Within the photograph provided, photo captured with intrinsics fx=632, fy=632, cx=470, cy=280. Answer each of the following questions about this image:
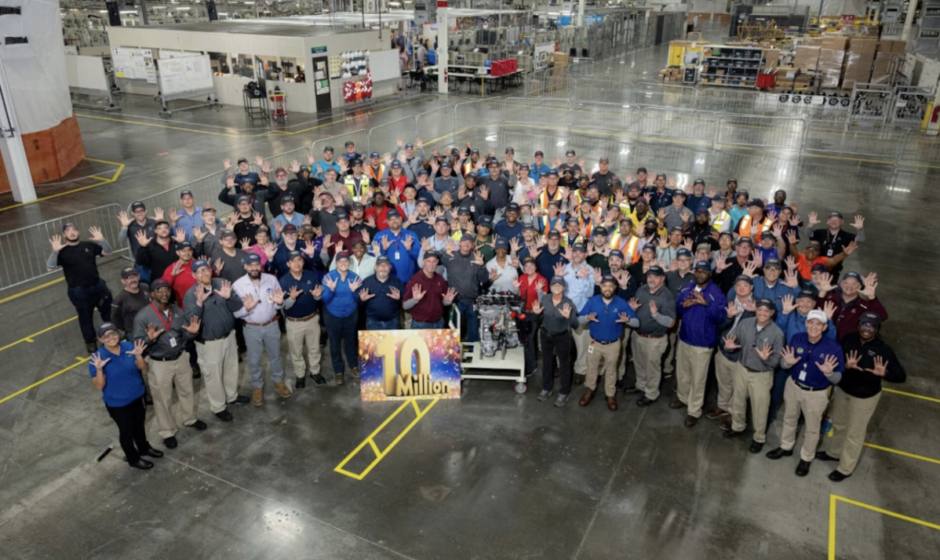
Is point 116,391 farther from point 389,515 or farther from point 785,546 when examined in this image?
point 785,546

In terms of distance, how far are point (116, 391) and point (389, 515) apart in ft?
10.9

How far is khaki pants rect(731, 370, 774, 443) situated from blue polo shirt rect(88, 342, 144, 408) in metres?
7.13

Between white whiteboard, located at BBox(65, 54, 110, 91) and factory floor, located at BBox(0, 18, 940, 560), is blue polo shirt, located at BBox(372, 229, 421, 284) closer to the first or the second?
factory floor, located at BBox(0, 18, 940, 560)

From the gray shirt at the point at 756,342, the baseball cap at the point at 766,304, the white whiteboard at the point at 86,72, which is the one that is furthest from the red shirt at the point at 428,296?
the white whiteboard at the point at 86,72

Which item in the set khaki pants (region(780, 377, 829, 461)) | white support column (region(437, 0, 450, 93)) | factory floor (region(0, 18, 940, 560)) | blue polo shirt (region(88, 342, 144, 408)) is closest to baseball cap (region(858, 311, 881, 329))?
khaki pants (region(780, 377, 829, 461))

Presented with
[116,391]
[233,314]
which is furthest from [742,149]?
[116,391]

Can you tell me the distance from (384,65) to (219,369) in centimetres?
2657

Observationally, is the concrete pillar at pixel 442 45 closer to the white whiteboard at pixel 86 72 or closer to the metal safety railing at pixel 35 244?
the white whiteboard at pixel 86 72

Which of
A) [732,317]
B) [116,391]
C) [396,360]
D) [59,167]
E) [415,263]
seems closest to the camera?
[116,391]

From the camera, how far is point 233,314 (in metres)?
8.35

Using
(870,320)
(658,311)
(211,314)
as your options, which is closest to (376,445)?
(211,314)

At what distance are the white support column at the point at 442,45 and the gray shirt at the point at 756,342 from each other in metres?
28.1

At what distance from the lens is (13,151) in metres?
17.3

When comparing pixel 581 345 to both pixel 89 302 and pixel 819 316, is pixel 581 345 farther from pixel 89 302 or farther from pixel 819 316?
pixel 89 302
